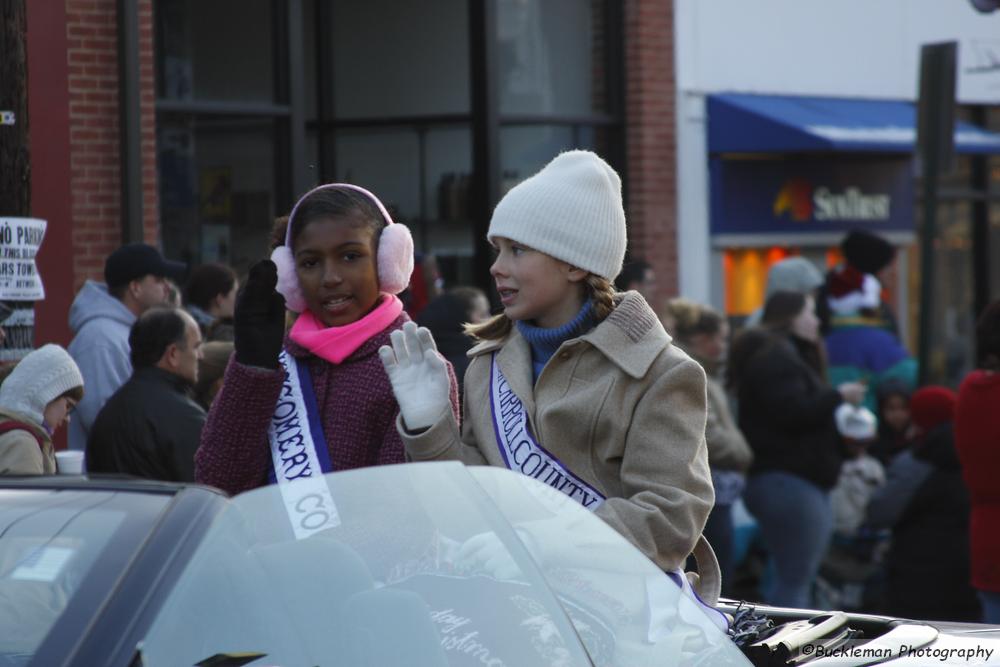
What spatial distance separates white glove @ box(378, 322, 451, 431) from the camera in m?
3.43

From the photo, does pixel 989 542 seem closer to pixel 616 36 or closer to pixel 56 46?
pixel 56 46

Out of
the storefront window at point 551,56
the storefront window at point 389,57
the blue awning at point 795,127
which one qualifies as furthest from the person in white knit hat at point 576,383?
the blue awning at point 795,127

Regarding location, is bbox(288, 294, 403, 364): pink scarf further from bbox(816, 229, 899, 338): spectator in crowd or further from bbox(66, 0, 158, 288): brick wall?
bbox(816, 229, 899, 338): spectator in crowd

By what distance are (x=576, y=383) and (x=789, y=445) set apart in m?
5.40

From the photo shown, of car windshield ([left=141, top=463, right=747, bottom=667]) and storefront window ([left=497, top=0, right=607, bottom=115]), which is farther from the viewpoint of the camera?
storefront window ([left=497, top=0, right=607, bottom=115])

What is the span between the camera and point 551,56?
13398 millimetres

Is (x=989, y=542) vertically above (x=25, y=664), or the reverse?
(x=25, y=664)

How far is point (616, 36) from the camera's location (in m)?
13.4

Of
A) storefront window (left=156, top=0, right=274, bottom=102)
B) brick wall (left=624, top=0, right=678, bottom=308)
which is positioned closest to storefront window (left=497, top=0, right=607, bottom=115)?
brick wall (left=624, top=0, right=678, bottom=308)

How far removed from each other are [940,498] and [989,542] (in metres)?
1.06

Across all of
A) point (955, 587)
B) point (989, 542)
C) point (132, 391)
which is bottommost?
point (955, 587)

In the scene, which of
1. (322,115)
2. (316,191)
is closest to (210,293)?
(316,191)

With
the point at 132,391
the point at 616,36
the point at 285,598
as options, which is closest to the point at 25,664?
the point at 285,598

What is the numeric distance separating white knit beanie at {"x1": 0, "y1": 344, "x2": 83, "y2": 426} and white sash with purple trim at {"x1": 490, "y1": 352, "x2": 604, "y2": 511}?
8.70ft
